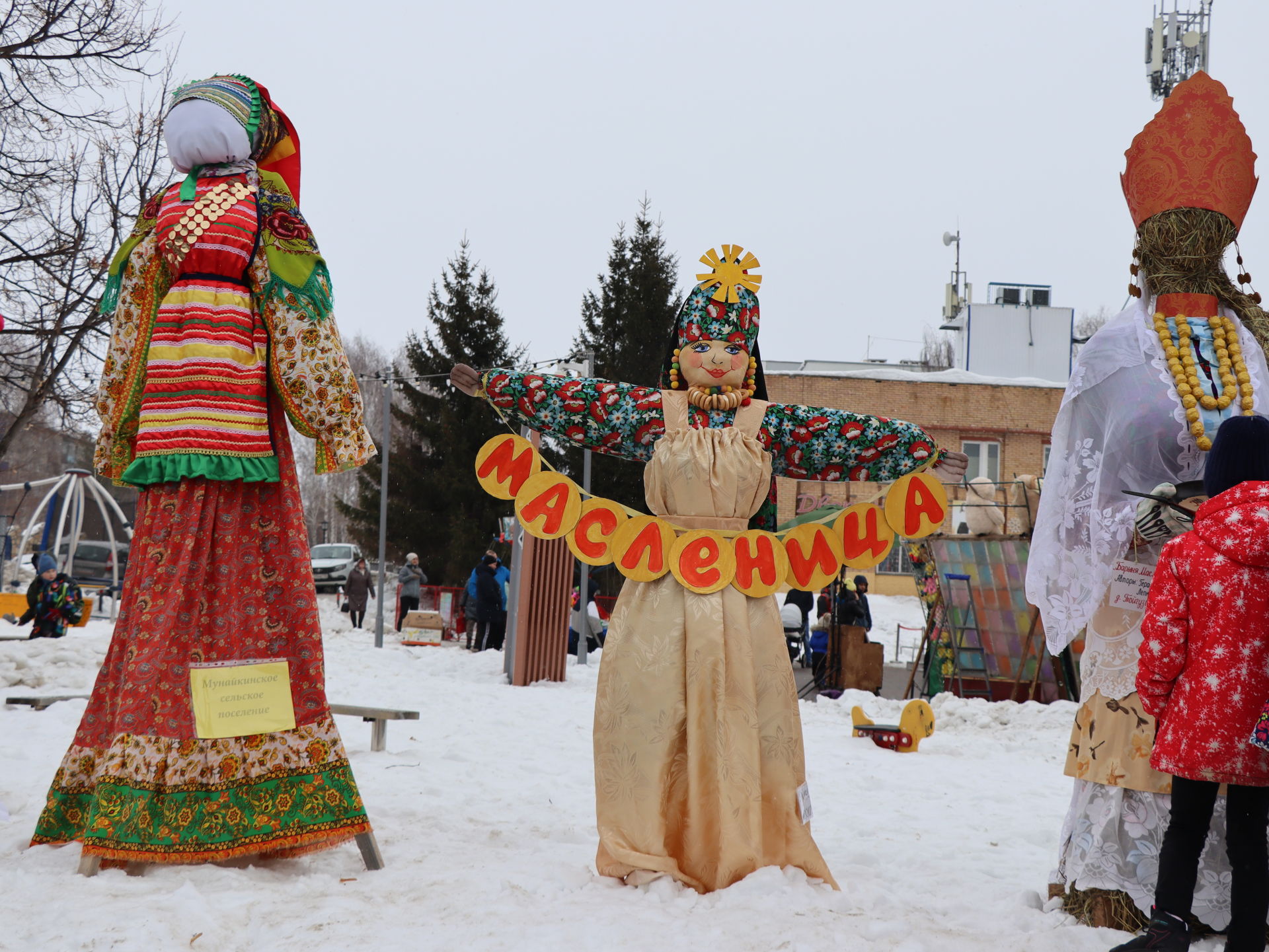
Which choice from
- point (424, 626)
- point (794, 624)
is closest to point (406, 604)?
point (424, 626)

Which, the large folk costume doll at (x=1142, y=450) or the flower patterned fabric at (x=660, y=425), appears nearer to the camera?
the large folk costume doll at (x=1142, y=450)

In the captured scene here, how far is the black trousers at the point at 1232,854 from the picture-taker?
299cm

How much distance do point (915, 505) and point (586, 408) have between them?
4.15 feet

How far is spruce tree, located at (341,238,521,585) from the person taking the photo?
90.6 feet

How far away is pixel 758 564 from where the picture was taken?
396 cm

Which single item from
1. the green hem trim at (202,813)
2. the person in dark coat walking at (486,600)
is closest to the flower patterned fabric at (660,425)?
the green hem trim at (202,813)

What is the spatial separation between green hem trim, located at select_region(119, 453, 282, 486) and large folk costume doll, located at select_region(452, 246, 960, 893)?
0.82 metres

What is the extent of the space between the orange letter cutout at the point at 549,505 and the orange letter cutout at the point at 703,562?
427mm

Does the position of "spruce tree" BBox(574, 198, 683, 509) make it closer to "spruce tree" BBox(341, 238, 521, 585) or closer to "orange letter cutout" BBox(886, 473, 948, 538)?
"spruce tree" BBox(341, 238, 521, 585)

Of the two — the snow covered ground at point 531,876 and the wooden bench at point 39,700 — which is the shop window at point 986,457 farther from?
the wooden bench at point 39,700

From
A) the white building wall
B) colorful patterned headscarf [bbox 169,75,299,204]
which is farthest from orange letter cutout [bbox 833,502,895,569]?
the white building wall

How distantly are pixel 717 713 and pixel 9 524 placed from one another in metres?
23.8

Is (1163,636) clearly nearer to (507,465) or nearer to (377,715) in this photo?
(507,465)

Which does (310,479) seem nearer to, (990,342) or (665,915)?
(990,342)
